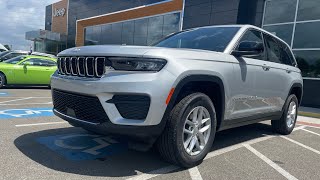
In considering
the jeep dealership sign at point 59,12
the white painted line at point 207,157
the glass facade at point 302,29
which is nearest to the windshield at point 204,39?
the white painted line at point 207,157

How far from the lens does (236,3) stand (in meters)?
16.9

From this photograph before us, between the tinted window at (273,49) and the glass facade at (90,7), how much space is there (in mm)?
24267

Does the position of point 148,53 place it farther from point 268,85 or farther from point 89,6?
point 89,6

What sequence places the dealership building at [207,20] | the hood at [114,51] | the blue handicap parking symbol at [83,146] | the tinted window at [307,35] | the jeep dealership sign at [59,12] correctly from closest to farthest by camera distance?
the hood at [114,51]
the blue handicap parking symbol at [83,146]
the tinted window at [307,35]
the dealership building at [207,20]
the jeep dealership sign at [59,12]

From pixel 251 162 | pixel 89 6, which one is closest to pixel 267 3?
pixel 251 162

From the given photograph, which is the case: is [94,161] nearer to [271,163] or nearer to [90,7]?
[271,163]

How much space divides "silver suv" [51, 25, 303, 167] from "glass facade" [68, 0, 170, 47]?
25589 millimetres

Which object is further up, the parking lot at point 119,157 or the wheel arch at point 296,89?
the wheel arch at point 296,89

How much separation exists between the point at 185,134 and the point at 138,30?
23.8 meters

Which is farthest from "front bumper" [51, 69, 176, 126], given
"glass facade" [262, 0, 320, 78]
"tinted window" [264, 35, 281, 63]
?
"glass facade" [262, 0, 320, 78]

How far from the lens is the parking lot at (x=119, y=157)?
3268 mm

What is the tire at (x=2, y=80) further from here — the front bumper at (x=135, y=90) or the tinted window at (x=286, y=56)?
the tinted window at (x=286, y=56)

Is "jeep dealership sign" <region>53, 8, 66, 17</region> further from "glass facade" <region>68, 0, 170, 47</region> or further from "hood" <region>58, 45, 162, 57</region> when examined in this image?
"hood" <region>58, 45, 162, 57</region>

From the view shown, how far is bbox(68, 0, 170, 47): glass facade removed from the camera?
110 ft
